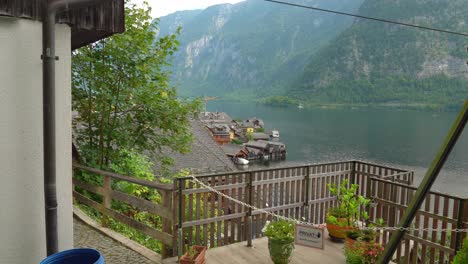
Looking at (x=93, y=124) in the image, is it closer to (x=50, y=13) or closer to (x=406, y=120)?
(x=50, y=13)

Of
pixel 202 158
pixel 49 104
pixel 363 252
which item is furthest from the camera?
pixel 202 158

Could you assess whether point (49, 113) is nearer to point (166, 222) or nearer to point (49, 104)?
point (49, 104)

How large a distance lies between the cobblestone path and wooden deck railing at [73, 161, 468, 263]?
370mm

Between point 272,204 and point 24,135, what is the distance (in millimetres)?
4661

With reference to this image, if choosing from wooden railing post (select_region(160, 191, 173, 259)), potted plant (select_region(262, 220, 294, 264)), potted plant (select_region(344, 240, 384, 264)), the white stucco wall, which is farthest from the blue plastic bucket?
potted plant (select_region(344, 240, 384, 264))

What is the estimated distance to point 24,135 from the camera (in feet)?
13.1

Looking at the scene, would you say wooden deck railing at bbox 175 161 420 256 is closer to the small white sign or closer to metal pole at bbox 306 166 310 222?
metal pole at bbox 306 166 310 222

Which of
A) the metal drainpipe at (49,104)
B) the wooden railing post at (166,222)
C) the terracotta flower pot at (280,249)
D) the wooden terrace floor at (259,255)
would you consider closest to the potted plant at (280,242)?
the terracotta flower pot at (280,249)

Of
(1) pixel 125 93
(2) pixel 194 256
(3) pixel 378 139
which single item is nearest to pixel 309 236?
(2) pixel 194 256

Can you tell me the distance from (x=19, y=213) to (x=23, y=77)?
143 cm

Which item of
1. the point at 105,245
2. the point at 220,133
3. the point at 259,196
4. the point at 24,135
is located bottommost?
the point at 220,133

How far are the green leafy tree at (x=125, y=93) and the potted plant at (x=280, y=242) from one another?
5001 mm

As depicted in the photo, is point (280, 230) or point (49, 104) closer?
point (49, 104)

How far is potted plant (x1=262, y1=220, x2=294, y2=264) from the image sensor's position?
223 inches
